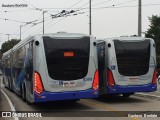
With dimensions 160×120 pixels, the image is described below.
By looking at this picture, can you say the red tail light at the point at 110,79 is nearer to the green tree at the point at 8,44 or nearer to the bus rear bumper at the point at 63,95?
the bus rear bumper at the point at 63,95

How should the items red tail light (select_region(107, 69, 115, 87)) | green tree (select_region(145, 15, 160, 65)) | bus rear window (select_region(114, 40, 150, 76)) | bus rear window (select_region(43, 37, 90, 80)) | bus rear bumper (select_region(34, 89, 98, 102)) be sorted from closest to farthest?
1. bus rear bumper (select_region(34, 89, 98, 102))
2. bus rear window (select_region(43, 37, 90, 80))
3. red tail light (select_region(107, 69, 115, 87))
4. bus rear window (select_region(114, 40, 150, 76))
5. green tree (select_region(145, 15, 160, 65))

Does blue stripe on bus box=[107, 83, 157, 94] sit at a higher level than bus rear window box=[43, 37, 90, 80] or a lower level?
lower

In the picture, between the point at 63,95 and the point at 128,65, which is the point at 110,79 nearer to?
the point at 128,65

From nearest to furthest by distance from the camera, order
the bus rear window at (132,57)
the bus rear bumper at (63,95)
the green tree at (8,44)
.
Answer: the bus rear bumper at (63,95) → the bus rear window at (132,57) → the green tree at (8,44)

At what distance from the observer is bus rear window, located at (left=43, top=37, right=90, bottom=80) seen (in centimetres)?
1487

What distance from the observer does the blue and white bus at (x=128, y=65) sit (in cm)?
1750

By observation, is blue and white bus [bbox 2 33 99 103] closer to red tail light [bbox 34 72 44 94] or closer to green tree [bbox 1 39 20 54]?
red tail light [bbox 34 72 44 94]

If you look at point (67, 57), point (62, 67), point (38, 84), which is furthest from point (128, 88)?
point (38, 84)

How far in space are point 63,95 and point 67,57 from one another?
1.39 metres

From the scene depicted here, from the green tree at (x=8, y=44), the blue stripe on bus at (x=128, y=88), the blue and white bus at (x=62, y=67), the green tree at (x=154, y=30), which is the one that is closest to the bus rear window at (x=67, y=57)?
the blue and white bus at (x=62, y=67)

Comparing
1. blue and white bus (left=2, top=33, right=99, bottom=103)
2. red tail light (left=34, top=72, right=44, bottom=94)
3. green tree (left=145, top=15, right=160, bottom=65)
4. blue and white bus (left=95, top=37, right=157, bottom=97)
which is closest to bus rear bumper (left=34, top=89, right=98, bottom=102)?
blue and white bus (left=2, top=33, right=99, bottom=103)

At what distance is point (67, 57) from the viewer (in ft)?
49.5

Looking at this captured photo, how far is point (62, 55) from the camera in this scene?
15.0 meters

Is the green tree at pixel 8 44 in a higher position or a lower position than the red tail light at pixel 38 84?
higher
